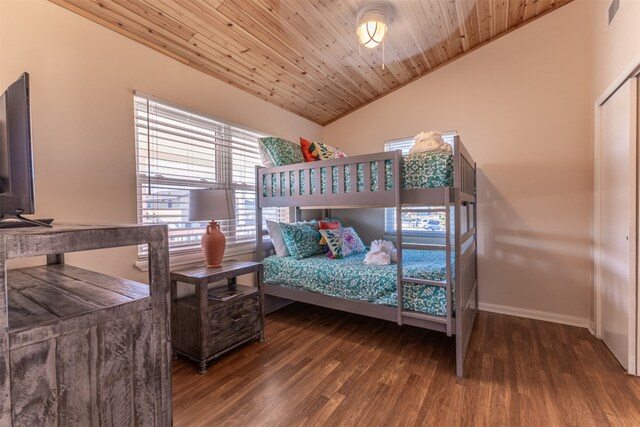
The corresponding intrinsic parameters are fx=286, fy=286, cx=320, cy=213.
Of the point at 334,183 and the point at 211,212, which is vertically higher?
the point at 334,183

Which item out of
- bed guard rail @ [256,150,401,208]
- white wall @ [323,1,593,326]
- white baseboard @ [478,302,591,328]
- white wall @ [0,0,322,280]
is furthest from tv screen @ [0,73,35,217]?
white baseboard @ [478,302,591,328]

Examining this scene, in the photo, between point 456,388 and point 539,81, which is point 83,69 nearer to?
point 456,388

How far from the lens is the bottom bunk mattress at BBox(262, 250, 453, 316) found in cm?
195

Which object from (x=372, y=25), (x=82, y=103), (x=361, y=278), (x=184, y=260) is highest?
(x=372, y=25)

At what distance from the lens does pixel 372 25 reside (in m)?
2.14

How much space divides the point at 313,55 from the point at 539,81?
219 centimetres

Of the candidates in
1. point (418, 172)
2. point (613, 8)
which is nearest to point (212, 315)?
point (418, 172)

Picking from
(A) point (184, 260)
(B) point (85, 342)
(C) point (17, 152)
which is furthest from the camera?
(A) point (184, 260)

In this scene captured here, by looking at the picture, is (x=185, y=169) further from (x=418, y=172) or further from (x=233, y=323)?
(x=418, y=172)

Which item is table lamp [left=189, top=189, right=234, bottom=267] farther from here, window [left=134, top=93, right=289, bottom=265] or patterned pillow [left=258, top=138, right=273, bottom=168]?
patterned pillow [left=258, top=138, right=273, bottom=168]

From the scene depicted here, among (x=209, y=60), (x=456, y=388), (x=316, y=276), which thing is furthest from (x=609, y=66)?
(x=209, y=60)

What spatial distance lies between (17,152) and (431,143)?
6.91 ft

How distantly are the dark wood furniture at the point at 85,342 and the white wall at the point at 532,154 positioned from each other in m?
3.08

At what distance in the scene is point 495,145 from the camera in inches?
116
